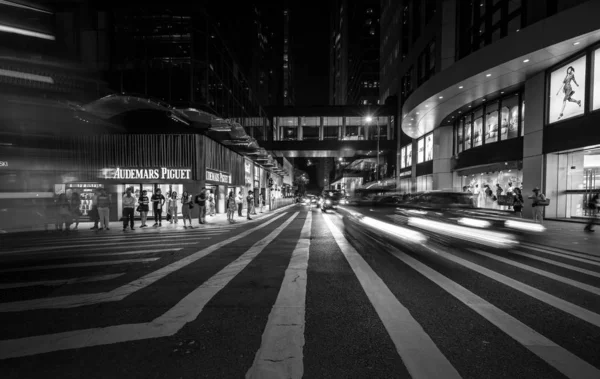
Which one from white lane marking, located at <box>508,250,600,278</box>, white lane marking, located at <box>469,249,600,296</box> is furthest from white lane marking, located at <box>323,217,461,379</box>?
white lane marking, located at <box>508,250,600,278</box>

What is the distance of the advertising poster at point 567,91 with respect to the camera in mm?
14250

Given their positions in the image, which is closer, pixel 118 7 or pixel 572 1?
pixel 572 1

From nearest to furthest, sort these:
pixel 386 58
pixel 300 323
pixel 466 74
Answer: pixel 300 323 < pixel 466 74 < pixel 386 58

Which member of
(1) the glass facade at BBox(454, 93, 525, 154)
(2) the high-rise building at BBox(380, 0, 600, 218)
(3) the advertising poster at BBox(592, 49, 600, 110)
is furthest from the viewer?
(1) the glass facade at BBox(454, 93, 525, 154)

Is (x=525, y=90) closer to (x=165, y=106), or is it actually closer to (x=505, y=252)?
(x=505, y=252)

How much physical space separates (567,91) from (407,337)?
801 inches

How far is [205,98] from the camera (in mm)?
21203

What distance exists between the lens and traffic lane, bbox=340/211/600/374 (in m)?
2.89

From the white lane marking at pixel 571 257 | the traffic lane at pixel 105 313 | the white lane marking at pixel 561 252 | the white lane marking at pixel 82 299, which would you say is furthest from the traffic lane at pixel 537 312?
the white lane marking at pixel 82 299

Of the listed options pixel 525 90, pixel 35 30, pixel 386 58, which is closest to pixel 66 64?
pixel 35 30

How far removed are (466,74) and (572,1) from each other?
19.6 feet

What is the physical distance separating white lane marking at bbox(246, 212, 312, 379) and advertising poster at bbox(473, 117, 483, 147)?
82.4 feet

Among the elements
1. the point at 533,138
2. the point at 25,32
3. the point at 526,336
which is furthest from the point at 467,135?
the point at 25,32

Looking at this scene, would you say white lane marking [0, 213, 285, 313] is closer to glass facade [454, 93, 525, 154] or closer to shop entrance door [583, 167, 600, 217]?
shop entrance door [583, 167, 600, 217]
